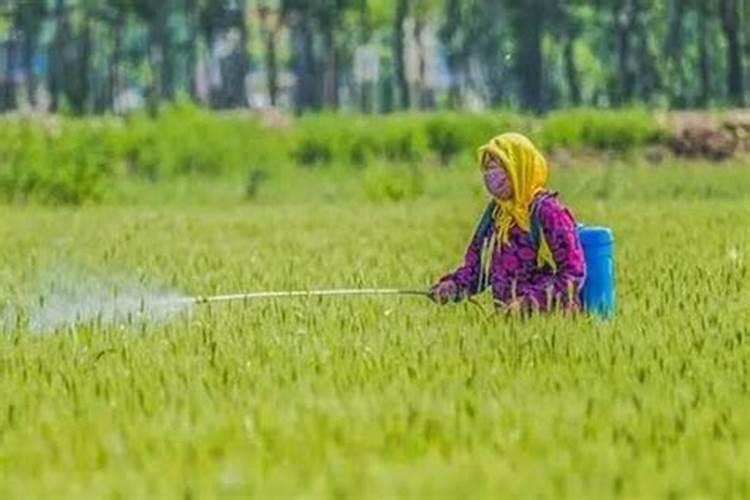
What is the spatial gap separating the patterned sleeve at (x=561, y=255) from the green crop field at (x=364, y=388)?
5.3 inches

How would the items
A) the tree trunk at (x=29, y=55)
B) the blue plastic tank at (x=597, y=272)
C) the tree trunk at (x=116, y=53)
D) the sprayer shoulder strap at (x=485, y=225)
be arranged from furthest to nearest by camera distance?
the tree trunk at (x=29, y=55)
the tree trunk at (x=116, y=53)
the blue plastic tank at (x=597, y=272)
the sprayer shoulder strap at (x=485, y=225)

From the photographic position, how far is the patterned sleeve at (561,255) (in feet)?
19.5

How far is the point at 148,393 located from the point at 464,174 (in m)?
19.6

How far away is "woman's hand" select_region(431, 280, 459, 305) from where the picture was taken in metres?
6.14

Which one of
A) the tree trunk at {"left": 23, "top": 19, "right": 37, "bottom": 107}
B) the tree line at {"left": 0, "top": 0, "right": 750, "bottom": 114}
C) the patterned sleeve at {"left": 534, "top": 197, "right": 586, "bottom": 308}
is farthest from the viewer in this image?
the tree trunk at {"left": 23, "top": 19, "right": 37, "bottom": 107}

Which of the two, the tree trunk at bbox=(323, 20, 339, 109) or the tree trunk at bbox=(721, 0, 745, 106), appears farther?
the tree trunk at bbox=(323, 20, 339, 109)

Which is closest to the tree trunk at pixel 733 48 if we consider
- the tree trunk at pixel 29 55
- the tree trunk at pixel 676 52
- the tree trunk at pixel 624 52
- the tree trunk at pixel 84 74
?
the tree trunk at pixel 624 52

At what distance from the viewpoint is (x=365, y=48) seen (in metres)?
48.1

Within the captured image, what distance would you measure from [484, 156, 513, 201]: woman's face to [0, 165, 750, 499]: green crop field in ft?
1.33

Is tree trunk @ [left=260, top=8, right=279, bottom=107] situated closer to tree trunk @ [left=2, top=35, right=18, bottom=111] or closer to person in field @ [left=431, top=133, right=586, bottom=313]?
tree trunk @ [left=2, top=35, right=18, bottom=111]

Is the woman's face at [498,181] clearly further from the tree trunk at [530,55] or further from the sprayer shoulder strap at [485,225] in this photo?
the tree trunk at [530,55]

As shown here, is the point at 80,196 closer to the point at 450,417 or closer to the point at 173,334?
the point at 173,334

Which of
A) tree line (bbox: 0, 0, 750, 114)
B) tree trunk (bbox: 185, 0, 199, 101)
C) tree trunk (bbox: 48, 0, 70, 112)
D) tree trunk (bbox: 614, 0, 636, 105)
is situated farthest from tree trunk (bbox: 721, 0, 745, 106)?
tree trunk (bbox: 48, 0, 70, 112)

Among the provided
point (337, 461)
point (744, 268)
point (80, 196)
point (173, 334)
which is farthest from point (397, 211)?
point (337, 461)
